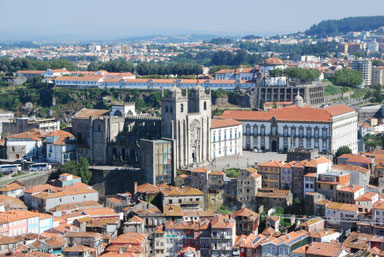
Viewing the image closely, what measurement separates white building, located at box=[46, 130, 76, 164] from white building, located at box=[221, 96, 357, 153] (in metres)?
13.6

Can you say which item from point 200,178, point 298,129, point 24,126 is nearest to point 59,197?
point 200,178

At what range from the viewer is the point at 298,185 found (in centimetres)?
4788

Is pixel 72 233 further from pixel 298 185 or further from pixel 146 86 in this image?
pixel 146 86

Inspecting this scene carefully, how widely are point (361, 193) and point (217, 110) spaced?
112 ft

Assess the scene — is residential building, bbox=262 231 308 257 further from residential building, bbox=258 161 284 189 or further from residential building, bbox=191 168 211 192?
residential building, bbox=191 168 211 192

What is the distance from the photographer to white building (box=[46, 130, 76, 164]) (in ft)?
188

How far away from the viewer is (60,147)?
188ft

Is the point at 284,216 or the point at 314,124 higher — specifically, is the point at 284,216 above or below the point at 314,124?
below

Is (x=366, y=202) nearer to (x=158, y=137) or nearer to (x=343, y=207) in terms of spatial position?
(x=343, y=207)

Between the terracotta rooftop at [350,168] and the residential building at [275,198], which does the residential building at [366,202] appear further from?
the residential building at [275,198]

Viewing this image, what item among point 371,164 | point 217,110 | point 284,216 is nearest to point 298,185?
point 284,216

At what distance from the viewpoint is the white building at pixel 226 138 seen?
184ft

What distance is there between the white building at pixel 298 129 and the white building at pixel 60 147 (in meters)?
13.6

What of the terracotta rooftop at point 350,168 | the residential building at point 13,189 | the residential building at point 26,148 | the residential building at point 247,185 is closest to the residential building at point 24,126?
the residential building at point 26,148
